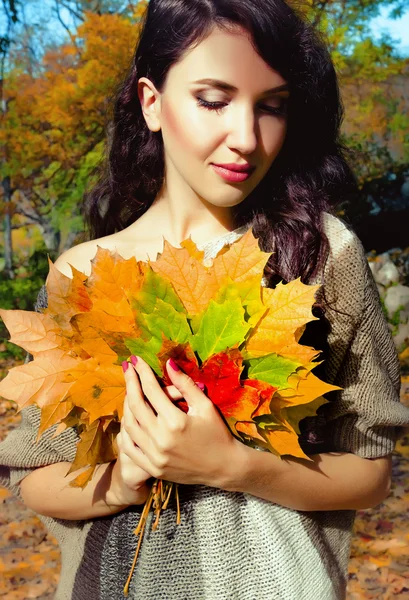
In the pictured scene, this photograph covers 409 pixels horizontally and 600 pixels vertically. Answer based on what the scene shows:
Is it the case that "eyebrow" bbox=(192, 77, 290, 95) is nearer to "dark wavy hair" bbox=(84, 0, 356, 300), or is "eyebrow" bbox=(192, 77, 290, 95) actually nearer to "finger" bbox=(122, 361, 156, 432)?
"dark wavy hair" bbox=(84, 0, 356, 300)

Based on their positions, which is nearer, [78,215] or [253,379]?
[253,379]

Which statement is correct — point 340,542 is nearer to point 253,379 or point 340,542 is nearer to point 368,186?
point 253,379

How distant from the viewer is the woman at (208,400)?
1346mm

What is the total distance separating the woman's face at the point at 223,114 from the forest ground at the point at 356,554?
2.81m

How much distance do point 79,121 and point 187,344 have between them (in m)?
5.58

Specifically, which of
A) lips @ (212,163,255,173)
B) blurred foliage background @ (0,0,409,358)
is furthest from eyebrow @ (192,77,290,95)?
blurred foliage background @ (0,0,409,358)

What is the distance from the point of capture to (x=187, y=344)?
1.21 metres

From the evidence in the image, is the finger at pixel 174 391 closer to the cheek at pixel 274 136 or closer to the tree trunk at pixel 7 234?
the cheek at pixel 274 136

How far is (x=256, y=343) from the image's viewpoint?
1220 mm

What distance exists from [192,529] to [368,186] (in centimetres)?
621

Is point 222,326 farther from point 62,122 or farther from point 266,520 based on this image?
point 62,122

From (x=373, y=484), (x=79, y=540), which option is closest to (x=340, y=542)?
(x=373, y=484)

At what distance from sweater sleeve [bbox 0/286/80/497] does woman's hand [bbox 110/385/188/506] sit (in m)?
0.19

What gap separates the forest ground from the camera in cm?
360
